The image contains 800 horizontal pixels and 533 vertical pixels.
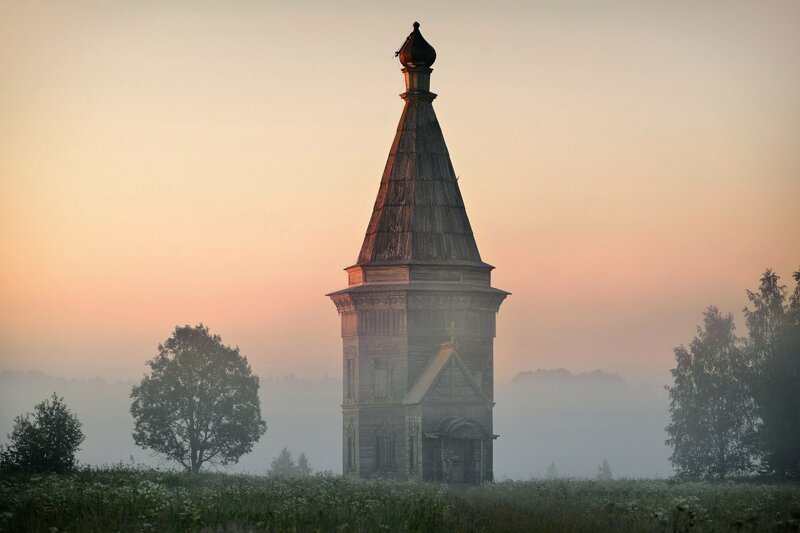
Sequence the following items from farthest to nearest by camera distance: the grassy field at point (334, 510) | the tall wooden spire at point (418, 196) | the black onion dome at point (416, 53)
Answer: the black onion dome at point (416, 53) → the tall wooden spire at point (418, 196) → the grassy field at point (334, 510)

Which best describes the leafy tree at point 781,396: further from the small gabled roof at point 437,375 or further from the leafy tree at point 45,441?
the leafy tree at point 45,441

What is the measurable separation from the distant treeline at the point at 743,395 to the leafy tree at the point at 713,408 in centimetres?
5

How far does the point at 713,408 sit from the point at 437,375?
16.7 metres

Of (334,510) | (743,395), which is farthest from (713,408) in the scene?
(334,510)

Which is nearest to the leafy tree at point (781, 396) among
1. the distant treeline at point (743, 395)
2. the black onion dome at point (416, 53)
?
the distant treeline at point (743, 395)

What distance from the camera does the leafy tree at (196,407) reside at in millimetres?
68500

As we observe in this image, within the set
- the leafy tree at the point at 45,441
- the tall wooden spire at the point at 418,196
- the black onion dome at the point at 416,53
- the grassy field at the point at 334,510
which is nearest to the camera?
the grassy field at the point at 334,510

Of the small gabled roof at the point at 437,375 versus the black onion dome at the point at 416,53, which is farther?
the black onion dome at the point at 416,53

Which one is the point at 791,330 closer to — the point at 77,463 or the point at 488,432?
the point at 488,432

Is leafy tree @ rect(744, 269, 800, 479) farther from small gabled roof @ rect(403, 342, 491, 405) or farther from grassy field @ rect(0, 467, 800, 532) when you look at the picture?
grassy field @ rect(0, 467, 800, 532)

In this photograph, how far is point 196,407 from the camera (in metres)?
68.7

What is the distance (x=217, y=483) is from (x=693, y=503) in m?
16.1

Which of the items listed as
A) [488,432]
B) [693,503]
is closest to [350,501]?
[693,503]

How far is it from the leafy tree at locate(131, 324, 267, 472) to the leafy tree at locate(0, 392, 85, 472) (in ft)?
45.2
